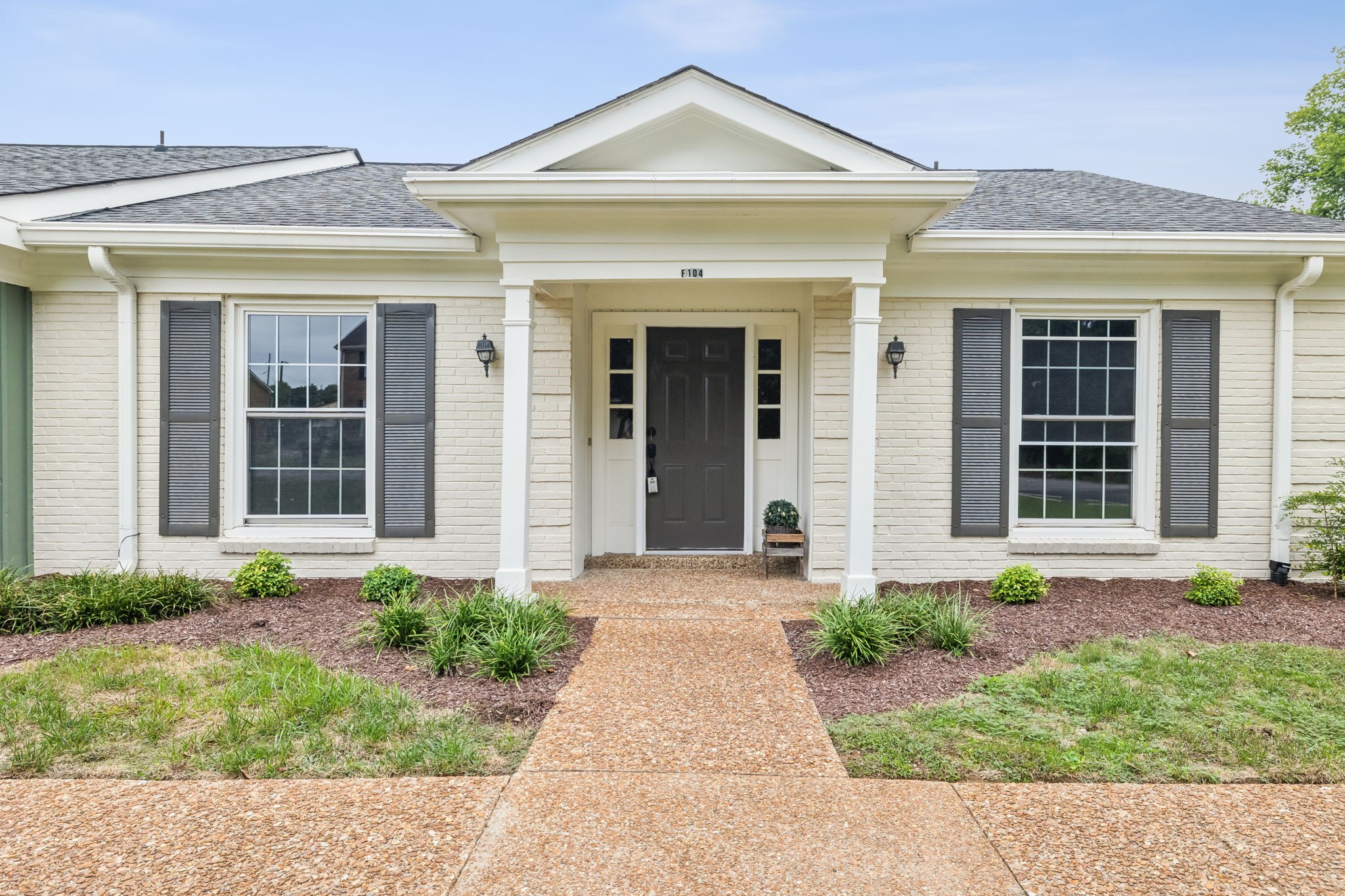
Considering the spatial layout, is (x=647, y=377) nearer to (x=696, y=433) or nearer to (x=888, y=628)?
(x=696, y=433)

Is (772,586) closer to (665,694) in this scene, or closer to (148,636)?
(665,694)

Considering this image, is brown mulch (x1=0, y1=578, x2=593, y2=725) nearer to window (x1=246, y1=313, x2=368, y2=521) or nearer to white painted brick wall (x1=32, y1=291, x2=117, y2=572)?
window (x1=246, y1=313, x2=368, y2=521)

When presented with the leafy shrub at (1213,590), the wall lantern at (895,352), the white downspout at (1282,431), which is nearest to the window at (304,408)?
the wall lantern at (895,352)

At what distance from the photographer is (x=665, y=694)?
4.12 meters

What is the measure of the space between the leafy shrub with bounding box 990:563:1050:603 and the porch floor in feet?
4.17

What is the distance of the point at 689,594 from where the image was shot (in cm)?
609

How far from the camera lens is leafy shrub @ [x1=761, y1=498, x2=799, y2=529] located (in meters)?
6.84

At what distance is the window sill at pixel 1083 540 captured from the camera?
6523 millimetres

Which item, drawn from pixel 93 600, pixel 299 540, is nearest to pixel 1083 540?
pixel 299 540

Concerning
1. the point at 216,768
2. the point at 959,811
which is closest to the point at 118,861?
the point at 216,768

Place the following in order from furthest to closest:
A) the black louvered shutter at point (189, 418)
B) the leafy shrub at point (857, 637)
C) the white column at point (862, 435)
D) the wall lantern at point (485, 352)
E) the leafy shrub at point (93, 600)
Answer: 1. the black louvered shutter at point (189, 418)
2. the wall lantern at point (485, 352)
3. the white column at point (862, 435)
4. the leafy shrub at point (93, 600)
5. the leafy shrub at point (857, 637)

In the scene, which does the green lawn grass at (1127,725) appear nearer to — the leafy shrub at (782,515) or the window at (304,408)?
the leafy shrub at (782,515)

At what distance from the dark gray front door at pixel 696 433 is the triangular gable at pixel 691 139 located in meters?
1.95

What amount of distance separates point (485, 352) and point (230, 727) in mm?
3484
